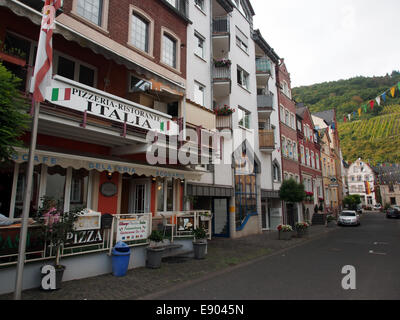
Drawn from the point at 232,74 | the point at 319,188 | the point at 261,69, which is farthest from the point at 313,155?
the point at 232,74

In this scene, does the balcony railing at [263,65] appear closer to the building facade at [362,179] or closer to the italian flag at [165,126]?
the italian flag at [165,126]

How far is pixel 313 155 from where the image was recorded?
112ft

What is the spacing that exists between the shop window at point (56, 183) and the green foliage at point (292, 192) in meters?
15.1

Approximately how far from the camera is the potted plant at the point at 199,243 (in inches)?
411

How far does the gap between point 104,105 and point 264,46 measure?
19588mm

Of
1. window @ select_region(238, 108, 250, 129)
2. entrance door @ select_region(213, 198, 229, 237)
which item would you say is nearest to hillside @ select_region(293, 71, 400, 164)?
window @ select_region(238, 108, 250, 129)

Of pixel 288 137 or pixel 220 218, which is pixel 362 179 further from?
pixel 220 218

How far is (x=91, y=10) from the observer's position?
32.9 feet

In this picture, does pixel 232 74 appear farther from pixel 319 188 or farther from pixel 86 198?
pixel 319 188

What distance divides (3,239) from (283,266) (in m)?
8.12

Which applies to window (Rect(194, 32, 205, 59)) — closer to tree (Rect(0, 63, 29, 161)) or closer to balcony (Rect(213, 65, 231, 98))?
balcony (Rect(213, 65, 231, 98))

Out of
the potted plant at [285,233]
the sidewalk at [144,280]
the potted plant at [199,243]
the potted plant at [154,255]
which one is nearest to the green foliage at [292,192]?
the potted plant at [285,233]

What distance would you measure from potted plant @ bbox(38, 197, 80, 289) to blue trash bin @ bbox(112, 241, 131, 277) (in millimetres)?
1436

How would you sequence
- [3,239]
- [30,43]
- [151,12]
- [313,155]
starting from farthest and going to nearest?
1. [313,155]
2. [151,12]
3. [30,43]
4. [3,239]
